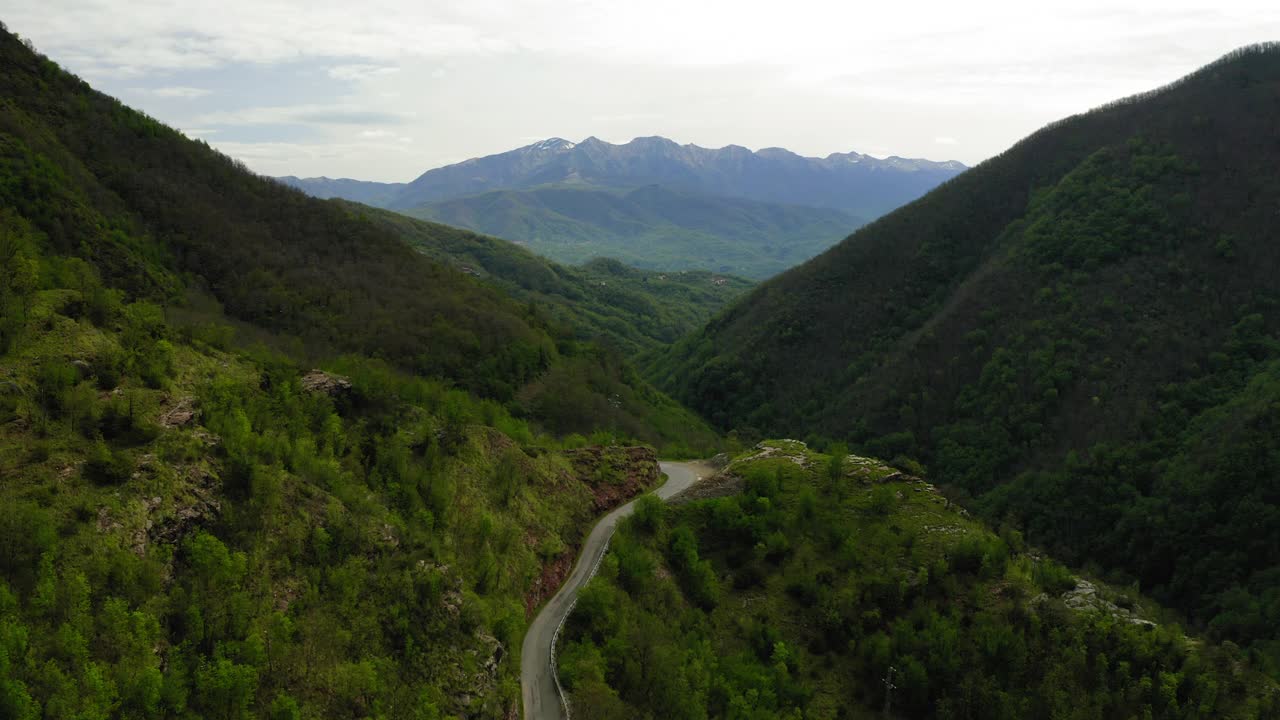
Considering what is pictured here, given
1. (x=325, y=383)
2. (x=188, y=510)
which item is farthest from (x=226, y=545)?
(x=325, y=383)

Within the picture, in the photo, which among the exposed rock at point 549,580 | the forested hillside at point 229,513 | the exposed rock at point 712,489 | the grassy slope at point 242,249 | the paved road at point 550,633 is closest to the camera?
the forested hillside at point 229,513

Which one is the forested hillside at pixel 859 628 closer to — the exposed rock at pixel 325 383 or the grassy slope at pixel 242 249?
the exposed rock at pixel 325 383

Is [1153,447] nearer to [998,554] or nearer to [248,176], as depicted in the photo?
[998,554]

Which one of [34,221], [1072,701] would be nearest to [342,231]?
[34,221]

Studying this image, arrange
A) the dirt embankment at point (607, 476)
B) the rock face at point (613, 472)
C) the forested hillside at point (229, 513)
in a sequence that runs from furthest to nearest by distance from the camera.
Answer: the rock face at point (613, 472) → the dirt embankment at point (607, 476) → the forested hillside at point (229, 513)

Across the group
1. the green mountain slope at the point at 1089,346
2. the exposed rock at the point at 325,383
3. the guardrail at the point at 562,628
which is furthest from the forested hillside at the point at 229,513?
the green mountain slope at the point at 1089,346

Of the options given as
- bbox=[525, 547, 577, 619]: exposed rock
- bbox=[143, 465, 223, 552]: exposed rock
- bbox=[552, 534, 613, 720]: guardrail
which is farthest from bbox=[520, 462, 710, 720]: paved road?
bbox=[143, 465, 223, 552]: exposed rock

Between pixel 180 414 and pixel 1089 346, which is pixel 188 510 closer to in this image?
pixel 180 414
